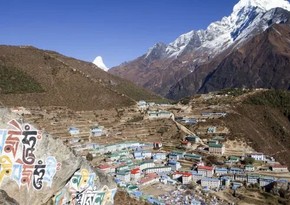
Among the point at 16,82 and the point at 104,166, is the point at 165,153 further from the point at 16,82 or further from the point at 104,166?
the point at 16,82

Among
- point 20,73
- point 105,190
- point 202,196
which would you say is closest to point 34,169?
point 105,190

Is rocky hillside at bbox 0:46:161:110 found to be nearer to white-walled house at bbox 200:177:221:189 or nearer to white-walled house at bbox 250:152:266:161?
white-walled house at bbox 250:152:266:161

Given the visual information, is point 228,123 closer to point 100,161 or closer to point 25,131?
point 100,161

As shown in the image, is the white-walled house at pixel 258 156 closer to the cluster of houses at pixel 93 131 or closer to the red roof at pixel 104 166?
the red roof at pixel 104 166

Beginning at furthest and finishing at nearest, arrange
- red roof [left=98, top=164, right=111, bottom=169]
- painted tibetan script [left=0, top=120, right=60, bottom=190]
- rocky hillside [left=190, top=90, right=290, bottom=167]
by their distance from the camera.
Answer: rocky hillside [left=190, top=90, right=290, bottom=167] → red roof [left=98, top=164, right=111, bottom=169] → painted tibetan script [left=0, top=120, right=60, bottom=190]

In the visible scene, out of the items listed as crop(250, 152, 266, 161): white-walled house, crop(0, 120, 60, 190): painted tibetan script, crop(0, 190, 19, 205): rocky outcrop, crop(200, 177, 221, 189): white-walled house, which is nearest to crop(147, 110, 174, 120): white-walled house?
crop(250, 152, 266, 161): white-walled house

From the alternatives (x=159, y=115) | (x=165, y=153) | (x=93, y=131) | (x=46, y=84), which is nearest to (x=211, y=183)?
(x=165, y=153)
